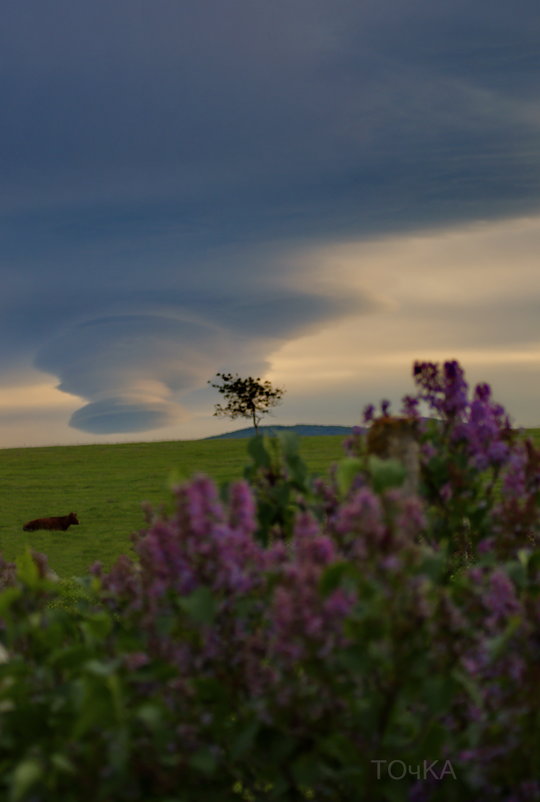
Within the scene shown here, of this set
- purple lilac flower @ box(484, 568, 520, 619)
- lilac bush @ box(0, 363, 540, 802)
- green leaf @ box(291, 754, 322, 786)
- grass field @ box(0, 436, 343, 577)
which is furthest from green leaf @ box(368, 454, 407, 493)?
green leaf @ box(291, 754, 322, 786)

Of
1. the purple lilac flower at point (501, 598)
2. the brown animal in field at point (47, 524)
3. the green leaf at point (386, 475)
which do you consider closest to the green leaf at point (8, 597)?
the green leaf at point (386, 475)

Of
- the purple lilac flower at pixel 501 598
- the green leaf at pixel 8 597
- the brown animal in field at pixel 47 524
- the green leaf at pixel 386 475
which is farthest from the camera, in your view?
the brown animal in field at pixel 47 524

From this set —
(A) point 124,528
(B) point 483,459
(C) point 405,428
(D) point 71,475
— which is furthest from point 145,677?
(D) point 71,475

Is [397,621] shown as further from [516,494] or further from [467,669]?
[516,494]

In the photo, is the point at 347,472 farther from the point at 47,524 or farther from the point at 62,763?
the point at 47,524

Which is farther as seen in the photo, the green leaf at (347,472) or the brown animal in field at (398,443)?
the brown animal in field at (398,443)

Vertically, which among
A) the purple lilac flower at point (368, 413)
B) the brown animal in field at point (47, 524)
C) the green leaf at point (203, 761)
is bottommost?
the brown animal in field at point (47, 524)

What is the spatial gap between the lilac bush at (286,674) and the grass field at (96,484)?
28.2 inches

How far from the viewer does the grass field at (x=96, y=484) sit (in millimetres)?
23586

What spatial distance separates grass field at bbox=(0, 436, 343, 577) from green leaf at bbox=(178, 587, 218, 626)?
784 millimetres

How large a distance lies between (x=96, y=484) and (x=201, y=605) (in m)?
37.4

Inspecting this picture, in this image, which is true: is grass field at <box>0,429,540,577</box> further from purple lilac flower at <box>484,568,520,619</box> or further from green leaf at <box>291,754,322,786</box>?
purple lilac flower at <box>484,568,520,619</box>

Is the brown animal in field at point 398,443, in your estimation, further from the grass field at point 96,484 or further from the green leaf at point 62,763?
the green leaf at point 62,763

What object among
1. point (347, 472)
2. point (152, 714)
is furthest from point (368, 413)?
point (152, 714)
